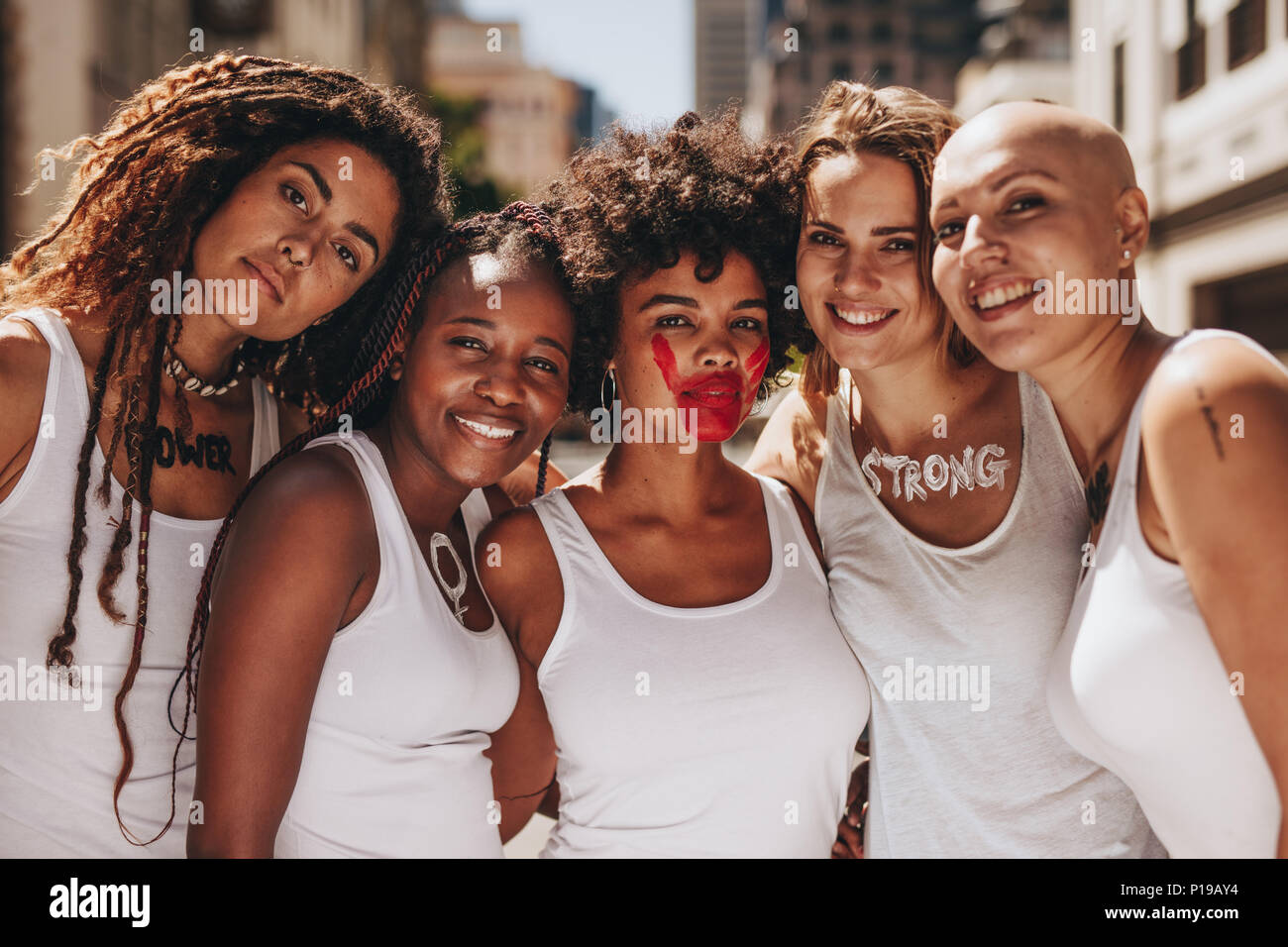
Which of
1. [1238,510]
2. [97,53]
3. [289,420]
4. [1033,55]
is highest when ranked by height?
[1033,55]

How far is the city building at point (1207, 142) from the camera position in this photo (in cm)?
1153

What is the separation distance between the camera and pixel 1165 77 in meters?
14.2

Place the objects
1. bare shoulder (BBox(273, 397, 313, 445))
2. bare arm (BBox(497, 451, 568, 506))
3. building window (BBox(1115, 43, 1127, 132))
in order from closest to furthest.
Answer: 1. bare shoulder (BBox(273, 397, 313, 445))
2. bare arm (BBox(497, 451, 568, 506))
3. building window (BBox(1115, 43, 1127, 132))

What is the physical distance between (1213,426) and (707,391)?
4.00 feet

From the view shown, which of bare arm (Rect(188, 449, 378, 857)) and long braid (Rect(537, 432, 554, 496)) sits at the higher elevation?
long braid (Rect(537, 432, 554, 496))

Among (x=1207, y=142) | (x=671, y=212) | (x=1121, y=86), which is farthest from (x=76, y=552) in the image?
(x=1121, y=86)

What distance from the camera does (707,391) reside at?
2793 millimetres

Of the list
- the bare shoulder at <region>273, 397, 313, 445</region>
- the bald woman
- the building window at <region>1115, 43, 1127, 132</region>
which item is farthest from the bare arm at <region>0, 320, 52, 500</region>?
the building window at <region>1115, 43, 1127, 132</region>

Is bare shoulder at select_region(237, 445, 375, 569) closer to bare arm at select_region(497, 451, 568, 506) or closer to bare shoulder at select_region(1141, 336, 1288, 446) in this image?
bare arm at select_region(497, 451, 568, 506)

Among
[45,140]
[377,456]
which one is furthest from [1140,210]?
[45,140]

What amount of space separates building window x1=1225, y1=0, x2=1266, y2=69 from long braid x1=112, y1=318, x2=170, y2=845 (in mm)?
13007

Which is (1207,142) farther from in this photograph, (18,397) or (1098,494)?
(18,397)

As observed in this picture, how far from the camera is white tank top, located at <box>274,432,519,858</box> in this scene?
243 centimetres
